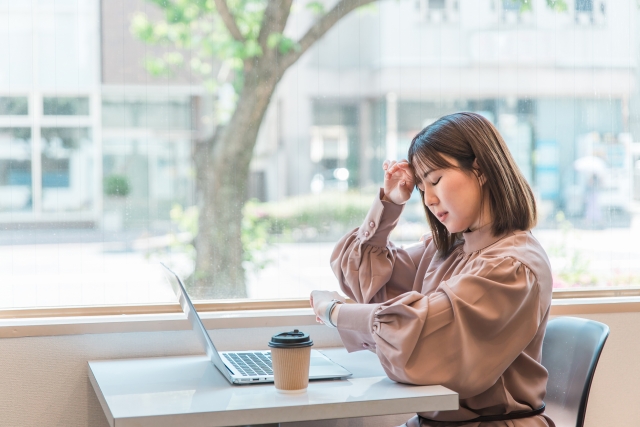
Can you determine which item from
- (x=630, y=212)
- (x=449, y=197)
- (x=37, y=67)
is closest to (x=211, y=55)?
(x=37, y=67)

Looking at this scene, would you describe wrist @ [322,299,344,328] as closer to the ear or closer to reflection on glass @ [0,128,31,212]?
the ear

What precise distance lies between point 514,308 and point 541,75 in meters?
1.24

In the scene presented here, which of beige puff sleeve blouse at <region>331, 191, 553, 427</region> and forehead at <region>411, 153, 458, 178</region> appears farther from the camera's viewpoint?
forehead at <region>411, 153, 458, 178</region>

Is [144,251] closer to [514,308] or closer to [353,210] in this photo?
[353,210]

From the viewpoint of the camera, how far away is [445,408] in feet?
4.69

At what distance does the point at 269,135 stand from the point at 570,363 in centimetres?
111

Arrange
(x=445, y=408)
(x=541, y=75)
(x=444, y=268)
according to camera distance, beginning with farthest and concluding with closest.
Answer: (x=541, y=75), (x=444, y=268), (x=445, y=408)

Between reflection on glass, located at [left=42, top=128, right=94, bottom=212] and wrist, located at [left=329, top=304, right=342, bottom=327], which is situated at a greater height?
reflection on glass, located at [left=42, top=128, right=94, bottom=212]

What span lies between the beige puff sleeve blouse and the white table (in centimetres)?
7

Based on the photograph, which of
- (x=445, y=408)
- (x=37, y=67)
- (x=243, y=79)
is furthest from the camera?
(x=243, y=79)

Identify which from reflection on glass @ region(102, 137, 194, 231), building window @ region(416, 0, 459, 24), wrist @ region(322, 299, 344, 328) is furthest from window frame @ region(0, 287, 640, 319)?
building window @ region(416, 0, 459, 24)

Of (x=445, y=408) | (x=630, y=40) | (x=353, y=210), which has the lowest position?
(x=445, y=408)

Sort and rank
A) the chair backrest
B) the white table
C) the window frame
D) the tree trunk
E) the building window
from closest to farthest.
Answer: the white table, the chair backrest, the window frame, the tree trunk, the building window

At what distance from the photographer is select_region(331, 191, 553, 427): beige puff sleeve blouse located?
149 centimetres
